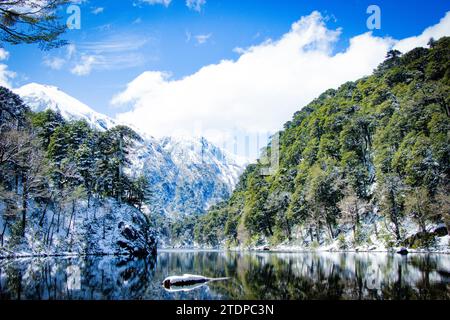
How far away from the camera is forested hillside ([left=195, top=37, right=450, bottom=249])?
166ft

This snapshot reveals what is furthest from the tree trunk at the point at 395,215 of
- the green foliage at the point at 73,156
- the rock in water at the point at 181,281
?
the green foliage at the point at 73,156

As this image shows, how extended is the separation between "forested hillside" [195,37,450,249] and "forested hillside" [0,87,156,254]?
34.9 meters

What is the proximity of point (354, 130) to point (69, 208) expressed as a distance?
60.6 meters

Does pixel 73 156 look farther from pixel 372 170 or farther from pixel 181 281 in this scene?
pixel 372 170

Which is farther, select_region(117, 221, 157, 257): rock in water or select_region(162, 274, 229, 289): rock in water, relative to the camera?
select_region(117, 221, 157, 257): rock in water

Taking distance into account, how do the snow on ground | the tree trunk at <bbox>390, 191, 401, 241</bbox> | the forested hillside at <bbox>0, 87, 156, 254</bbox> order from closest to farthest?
the forested hillside at <bbox>0, 87, 156, 254</bbox> < the snow on ground < the tree trunk at <bbox>390, 191, 401, 241</bbox>

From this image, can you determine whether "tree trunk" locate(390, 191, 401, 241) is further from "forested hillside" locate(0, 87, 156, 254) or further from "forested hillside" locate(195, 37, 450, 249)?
"forested hillside" locate(0, 87, 156, 254)

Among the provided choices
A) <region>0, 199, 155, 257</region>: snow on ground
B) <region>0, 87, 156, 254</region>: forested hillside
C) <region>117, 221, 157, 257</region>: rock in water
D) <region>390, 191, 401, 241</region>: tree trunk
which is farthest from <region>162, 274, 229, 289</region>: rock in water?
<region>390, 191, 401, 241</region>: tree trunk

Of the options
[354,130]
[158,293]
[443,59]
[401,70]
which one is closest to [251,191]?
[354,130]

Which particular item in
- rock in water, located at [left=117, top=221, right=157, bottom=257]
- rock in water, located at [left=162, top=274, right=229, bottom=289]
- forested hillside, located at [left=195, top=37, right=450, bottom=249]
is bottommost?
rock in water, located at [left=117, top=221, right=157, bottom=257]

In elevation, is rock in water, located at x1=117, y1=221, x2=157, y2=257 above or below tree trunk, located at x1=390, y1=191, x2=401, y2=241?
below

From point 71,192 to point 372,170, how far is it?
186 ft

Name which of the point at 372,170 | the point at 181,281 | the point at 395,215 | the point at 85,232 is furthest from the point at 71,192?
the point at 372,170

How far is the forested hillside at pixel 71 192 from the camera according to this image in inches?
1826
